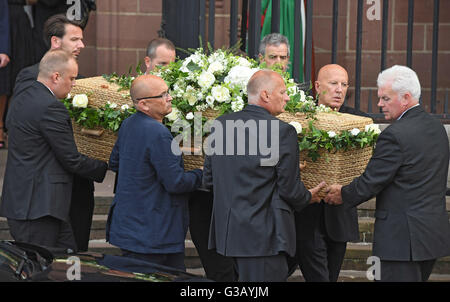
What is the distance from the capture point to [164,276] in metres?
4.61

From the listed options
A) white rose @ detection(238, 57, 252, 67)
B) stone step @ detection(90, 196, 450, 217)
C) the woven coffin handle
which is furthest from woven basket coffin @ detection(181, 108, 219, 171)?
stone step @ detection(90, 196, 450, 217)

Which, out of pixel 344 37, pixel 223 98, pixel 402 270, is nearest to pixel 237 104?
pixel 223 98

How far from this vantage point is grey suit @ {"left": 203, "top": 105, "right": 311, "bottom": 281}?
5.37 meters

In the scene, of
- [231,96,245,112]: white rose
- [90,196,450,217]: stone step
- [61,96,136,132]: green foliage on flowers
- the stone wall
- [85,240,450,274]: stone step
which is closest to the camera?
[231,96,245,112]: white rose

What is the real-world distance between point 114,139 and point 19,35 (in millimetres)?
3984

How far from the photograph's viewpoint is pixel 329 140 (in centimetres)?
565

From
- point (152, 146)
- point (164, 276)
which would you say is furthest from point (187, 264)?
point (164, 276)

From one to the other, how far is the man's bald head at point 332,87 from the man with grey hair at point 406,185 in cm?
92

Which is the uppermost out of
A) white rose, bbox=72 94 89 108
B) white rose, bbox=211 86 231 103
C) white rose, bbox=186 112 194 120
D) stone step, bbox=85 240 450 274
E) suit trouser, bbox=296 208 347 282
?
white rose, bbox=211 86 231 103

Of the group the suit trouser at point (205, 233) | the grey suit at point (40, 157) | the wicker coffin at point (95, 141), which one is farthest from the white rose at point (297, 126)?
the grey suit at point (40, 157)

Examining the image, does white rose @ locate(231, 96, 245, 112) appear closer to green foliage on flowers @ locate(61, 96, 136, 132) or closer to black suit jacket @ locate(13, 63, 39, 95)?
green foliage on flowers @ locate(61, 96, 136, 132)

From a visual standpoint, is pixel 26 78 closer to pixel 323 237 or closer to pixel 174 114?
pixel 174 114

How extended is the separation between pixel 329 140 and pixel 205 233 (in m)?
1.29

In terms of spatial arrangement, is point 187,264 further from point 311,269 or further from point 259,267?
point 259,267
